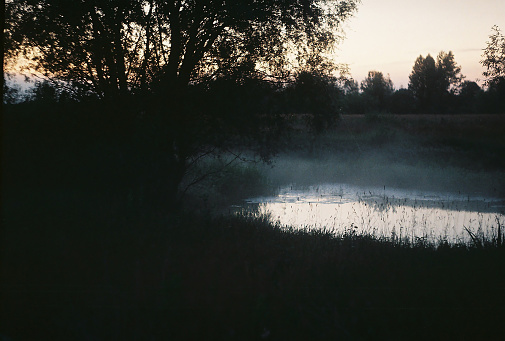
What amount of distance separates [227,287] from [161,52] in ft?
25.9

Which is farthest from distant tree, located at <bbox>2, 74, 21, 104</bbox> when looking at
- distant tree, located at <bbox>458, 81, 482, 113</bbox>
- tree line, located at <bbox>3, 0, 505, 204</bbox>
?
distant tree, located at <bbox>458, 81, 482, 113</bbox>

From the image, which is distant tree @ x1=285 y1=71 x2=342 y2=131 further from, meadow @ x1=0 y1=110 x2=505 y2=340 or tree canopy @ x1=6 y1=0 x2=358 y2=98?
meadow @ x1=0 y1=110 x2=505 y2=340

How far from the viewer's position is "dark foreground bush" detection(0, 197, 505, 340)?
6.39 meters

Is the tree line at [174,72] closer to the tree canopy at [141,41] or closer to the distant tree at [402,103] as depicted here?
the tree canopy at [141,41]

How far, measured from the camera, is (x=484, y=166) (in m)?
35.0

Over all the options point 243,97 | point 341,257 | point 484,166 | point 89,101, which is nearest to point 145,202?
point 89,101

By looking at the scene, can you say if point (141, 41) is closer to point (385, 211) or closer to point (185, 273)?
point (185, 273)

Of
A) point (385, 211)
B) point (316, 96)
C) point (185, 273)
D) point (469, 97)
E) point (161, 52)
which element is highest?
point (469, 97)

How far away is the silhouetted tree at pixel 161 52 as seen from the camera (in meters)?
12.0

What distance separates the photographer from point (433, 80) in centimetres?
8919

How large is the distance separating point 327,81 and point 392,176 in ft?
59.5

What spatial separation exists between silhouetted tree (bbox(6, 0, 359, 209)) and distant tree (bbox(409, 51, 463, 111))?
258 feet

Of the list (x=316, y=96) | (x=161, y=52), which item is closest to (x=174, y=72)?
(x=161, y=52)

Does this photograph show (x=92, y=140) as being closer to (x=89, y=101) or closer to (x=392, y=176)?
(x=89, y=101)
